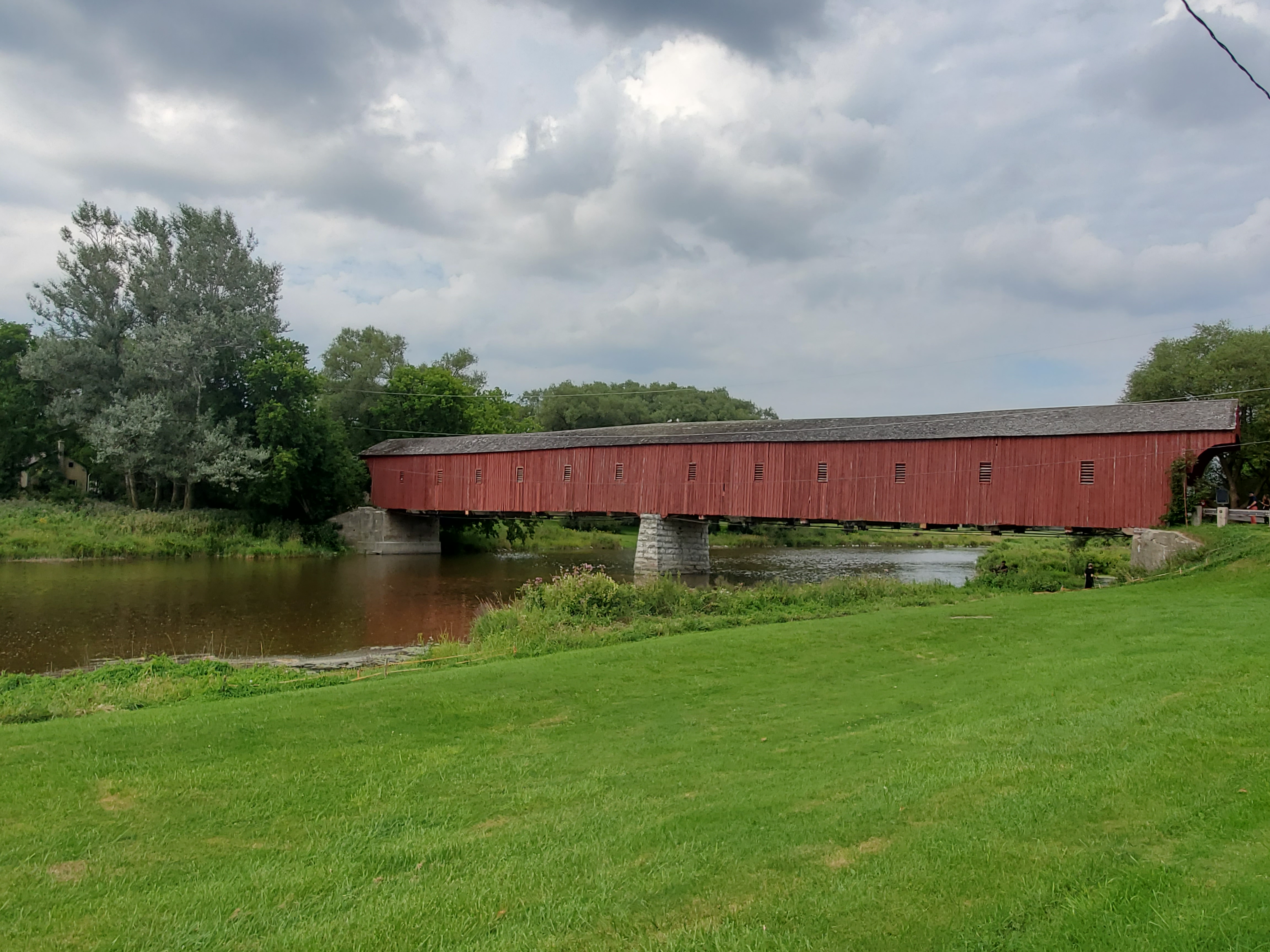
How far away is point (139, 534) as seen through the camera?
3500 cm

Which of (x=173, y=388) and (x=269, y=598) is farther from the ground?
(x=173, y=388)

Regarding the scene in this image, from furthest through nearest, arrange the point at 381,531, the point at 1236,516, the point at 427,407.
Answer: the point at 427,407
the point at 381,531
the point at 1236,516

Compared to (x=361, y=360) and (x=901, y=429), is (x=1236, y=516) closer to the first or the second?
(x=901, y=429)

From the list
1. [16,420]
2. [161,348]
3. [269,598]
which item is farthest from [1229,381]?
[16,420]

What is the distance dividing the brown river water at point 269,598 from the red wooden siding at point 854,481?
110 inches

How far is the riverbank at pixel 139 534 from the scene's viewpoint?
31.8 metres

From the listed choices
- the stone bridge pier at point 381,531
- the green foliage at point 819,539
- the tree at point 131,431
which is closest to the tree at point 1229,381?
the green foliage at point 819,539

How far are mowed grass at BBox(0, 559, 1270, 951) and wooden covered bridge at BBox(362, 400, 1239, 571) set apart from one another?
16518 millimetres

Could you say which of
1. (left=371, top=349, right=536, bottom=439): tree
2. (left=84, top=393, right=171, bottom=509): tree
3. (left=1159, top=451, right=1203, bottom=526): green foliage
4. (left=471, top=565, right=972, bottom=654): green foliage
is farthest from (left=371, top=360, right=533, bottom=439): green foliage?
(left=1159, top=451, right=1203, bottom=526): green foliage

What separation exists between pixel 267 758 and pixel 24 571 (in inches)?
1064

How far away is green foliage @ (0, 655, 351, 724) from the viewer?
9.26 meters

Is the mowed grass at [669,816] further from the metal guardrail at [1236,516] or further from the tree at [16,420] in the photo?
the tree at [16,420]

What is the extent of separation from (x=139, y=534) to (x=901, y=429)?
1220 inches

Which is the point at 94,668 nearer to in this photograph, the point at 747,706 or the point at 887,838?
the point at 747,706
